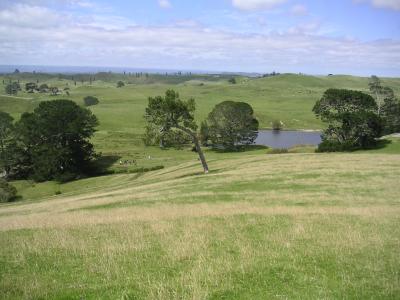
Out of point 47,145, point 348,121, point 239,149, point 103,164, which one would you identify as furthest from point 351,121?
point 47,145

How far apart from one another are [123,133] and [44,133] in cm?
5644

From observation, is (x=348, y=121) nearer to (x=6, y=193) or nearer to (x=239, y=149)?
(x=239, y=149)

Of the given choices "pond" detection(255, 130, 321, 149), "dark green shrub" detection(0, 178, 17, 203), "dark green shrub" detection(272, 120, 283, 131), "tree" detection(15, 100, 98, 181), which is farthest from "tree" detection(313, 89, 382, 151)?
"dark green shrub" detection(272, 120, 283, 131)

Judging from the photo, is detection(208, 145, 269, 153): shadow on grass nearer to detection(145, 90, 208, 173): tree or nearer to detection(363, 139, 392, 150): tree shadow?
detection(363, 139, 392, 150): tree shadow

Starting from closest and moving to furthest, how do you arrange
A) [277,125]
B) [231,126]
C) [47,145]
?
[47,145] < [231,126] < [277,125]

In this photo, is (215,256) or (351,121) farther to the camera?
(351,121)

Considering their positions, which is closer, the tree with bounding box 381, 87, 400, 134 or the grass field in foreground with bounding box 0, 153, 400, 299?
the grass field in foreground with bounding box 0, 153, 400, 299

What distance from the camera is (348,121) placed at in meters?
90.5

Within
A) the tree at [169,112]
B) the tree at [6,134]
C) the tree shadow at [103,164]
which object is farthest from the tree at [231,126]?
the tree at [169,112]

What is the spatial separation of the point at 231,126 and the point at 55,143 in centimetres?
4769

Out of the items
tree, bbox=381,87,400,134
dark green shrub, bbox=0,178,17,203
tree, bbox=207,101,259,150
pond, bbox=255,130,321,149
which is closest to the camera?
dark green shrub, bbox=0,178,17,203

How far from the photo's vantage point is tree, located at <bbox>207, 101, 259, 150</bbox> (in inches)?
4803

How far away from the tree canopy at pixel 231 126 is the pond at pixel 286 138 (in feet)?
52.6

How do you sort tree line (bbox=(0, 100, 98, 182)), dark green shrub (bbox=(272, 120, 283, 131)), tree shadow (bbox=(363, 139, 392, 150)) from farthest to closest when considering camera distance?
1. dark green shrub (bbox=(272, 120, 283, 131))
2. tree line (bbox=(0, 100, 98, 182))
3. tree shadow (bbox=(363, 139, 392, 150))
